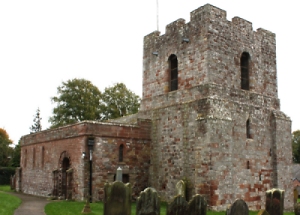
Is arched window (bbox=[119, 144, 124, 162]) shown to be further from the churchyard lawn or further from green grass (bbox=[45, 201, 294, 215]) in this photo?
the churchyard lawn

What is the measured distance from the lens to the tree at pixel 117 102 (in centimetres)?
4659

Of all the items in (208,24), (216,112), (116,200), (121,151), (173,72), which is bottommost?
(116,200)

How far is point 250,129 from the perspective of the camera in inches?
770

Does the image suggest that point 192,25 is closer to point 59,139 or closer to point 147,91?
point 147,91

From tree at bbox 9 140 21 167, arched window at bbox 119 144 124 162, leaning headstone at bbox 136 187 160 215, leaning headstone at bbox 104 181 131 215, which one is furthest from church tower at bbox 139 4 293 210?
tree at bbox 9 140 21 167

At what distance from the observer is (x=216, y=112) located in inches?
705

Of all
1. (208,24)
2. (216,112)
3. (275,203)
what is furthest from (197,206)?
(208,24)

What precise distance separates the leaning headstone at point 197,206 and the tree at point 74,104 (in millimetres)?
34077

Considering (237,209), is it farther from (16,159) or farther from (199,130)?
(16,159)

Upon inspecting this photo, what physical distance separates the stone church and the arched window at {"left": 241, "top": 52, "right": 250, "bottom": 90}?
5 cm

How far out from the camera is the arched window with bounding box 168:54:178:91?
20.8 m

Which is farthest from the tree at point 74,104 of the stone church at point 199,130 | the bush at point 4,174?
the stone church at point 199,130

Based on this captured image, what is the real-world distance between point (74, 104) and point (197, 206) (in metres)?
34.9

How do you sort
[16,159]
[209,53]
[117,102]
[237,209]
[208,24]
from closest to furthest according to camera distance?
[237,209], [209,53], [208,24], [117,102], [16,159]
